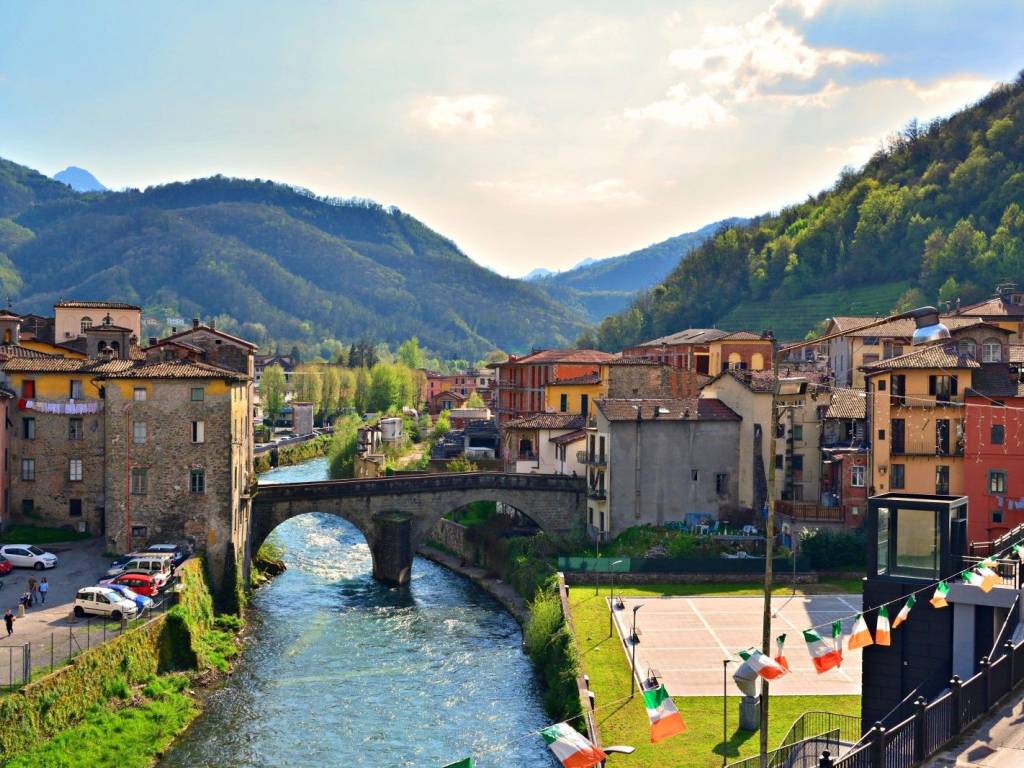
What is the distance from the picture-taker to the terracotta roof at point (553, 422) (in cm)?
7056

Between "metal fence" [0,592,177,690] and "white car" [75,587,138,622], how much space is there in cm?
25

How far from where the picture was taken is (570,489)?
63.2m

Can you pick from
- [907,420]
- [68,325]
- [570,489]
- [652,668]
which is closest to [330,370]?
[68,325]

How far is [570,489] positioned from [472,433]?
29.9m

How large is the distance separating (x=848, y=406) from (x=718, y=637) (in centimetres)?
2349

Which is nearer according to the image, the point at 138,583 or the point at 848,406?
the point at 138,583

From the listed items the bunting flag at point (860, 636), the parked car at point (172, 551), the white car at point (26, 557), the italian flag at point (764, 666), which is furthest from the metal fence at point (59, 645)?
the bunting flag at point (860, 636)

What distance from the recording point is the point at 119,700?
35.2m

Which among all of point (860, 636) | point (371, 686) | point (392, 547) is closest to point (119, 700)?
point (371, 686)

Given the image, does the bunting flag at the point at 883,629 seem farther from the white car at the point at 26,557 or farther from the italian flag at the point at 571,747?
the white car at the point at 26,557

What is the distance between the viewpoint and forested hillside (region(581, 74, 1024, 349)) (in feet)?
390

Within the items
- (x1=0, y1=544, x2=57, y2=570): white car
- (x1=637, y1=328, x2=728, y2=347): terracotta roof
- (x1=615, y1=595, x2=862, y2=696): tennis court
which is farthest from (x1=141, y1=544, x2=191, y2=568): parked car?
(x1=637, y1=328, x2=728, y2=347): terracotta roof

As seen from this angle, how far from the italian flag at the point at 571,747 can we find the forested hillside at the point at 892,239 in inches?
4101

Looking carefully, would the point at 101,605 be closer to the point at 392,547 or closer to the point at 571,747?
the point at 392,547
